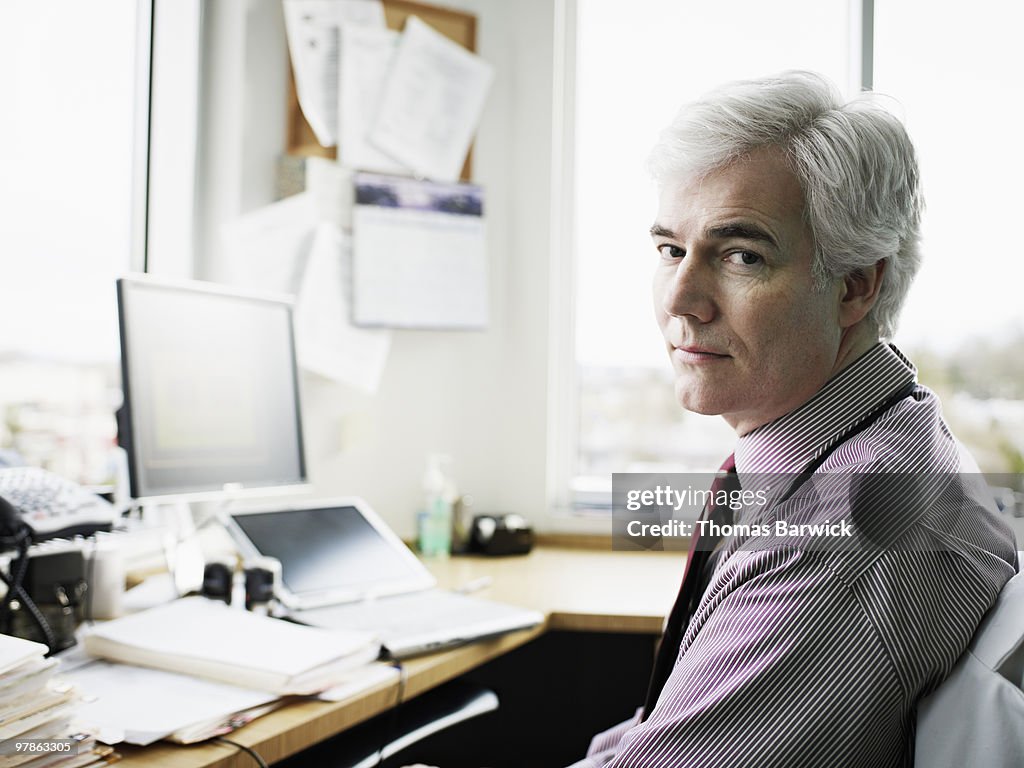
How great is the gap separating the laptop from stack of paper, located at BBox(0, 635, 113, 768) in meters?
0.47

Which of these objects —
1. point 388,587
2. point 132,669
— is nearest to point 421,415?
point 388,587

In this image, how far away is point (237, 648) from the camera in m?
1.22

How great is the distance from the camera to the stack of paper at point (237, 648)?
1.16m

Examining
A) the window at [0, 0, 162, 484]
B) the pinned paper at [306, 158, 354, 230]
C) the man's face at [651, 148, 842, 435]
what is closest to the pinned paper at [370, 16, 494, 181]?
the pinned paper at [306, 158, 354, 230]

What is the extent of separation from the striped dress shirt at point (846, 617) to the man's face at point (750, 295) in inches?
4.8

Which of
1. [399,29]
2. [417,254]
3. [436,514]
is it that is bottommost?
[436,514]

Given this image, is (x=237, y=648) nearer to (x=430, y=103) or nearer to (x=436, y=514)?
(x=436, y=514)

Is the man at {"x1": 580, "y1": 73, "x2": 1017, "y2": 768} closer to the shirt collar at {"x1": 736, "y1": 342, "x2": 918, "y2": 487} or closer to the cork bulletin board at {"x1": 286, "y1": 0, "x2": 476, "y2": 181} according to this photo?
the shirt collar at {"x1": 736, "y1": 342, "x2": 918, "y2": 487}

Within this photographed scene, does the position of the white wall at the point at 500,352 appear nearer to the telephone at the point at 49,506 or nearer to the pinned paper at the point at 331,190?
the pinned paper at the point at 331,190

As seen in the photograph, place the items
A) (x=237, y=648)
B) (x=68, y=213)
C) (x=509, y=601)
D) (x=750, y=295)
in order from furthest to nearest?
(x=68, y=213) → (x=509, y=601) → (x=237, y=648) → (x=750, y=295)

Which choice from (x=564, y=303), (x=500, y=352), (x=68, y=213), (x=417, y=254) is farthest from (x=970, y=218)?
(x=68, y=213)

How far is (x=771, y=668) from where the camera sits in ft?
2.62

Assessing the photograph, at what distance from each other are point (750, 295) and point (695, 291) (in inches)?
2.5

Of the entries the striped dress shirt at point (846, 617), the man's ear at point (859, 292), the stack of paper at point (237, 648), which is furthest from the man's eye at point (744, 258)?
the stack of paper at point (237, 648)
